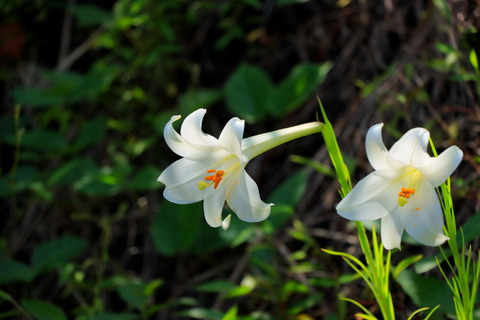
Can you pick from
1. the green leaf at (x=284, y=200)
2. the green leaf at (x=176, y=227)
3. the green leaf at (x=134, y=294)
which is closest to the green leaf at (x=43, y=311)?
the green leaf at (x=134, y=294)

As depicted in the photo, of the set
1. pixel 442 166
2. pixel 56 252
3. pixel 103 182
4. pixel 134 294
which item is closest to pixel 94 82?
pixel 103 182

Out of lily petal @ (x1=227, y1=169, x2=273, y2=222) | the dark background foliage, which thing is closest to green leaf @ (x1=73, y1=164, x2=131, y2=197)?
the dark background foliage

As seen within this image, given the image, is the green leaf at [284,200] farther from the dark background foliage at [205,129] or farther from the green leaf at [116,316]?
the green leaf at [116,316]

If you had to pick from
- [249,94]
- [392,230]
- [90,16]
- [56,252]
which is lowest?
[56,252]

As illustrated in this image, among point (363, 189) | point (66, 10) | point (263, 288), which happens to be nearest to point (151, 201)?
point (263, 288)

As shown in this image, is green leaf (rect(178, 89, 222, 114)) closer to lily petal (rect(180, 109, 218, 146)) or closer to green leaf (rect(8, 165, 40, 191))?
green leaf (rect(8, 165, 40, 191))

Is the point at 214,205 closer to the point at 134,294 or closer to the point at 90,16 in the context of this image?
the point at 134,294

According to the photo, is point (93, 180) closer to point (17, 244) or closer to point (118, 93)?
point (17, 244)
